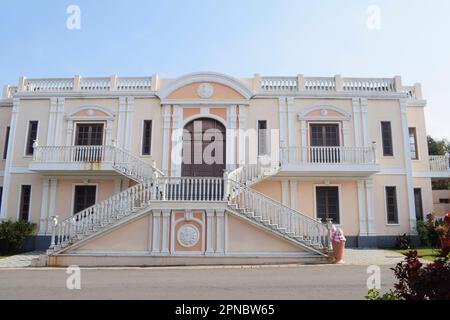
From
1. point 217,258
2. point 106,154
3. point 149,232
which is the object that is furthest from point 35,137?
point 217,258

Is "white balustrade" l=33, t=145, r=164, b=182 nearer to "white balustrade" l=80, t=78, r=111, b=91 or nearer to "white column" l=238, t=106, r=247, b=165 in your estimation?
"white balustrade" l=80, t=78, r=111, b=91

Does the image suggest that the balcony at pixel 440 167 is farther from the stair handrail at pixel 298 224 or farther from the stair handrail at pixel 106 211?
the stair handrail at pixel 106 211

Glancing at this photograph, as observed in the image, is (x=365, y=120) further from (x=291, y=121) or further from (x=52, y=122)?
(x=52, y=122)

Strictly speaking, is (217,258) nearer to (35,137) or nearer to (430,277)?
(430,277)

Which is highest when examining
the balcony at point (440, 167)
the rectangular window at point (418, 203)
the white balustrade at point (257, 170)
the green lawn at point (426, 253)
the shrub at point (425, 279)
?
the balcony at point (440, 167)

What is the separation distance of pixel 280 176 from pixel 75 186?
9.56 meters

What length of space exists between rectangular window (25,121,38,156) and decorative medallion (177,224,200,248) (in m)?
9.53

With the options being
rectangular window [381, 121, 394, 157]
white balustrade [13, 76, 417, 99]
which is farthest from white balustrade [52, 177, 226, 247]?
rectangular window [381, 121, 394, 157]

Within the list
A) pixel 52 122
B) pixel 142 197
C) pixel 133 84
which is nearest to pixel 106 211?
pixel 142 197

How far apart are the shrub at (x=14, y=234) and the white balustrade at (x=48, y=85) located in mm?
6572

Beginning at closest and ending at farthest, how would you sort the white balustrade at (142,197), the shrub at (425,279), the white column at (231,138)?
the shrub at (425,279) → the white balustrade at (142,197) → the white column at (231,138)

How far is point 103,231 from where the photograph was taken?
12.2 metres

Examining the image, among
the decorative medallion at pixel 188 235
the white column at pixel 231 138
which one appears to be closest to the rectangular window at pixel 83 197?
the decorative medallion at pixel 188 235

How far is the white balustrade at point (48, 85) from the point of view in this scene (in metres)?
17.5
